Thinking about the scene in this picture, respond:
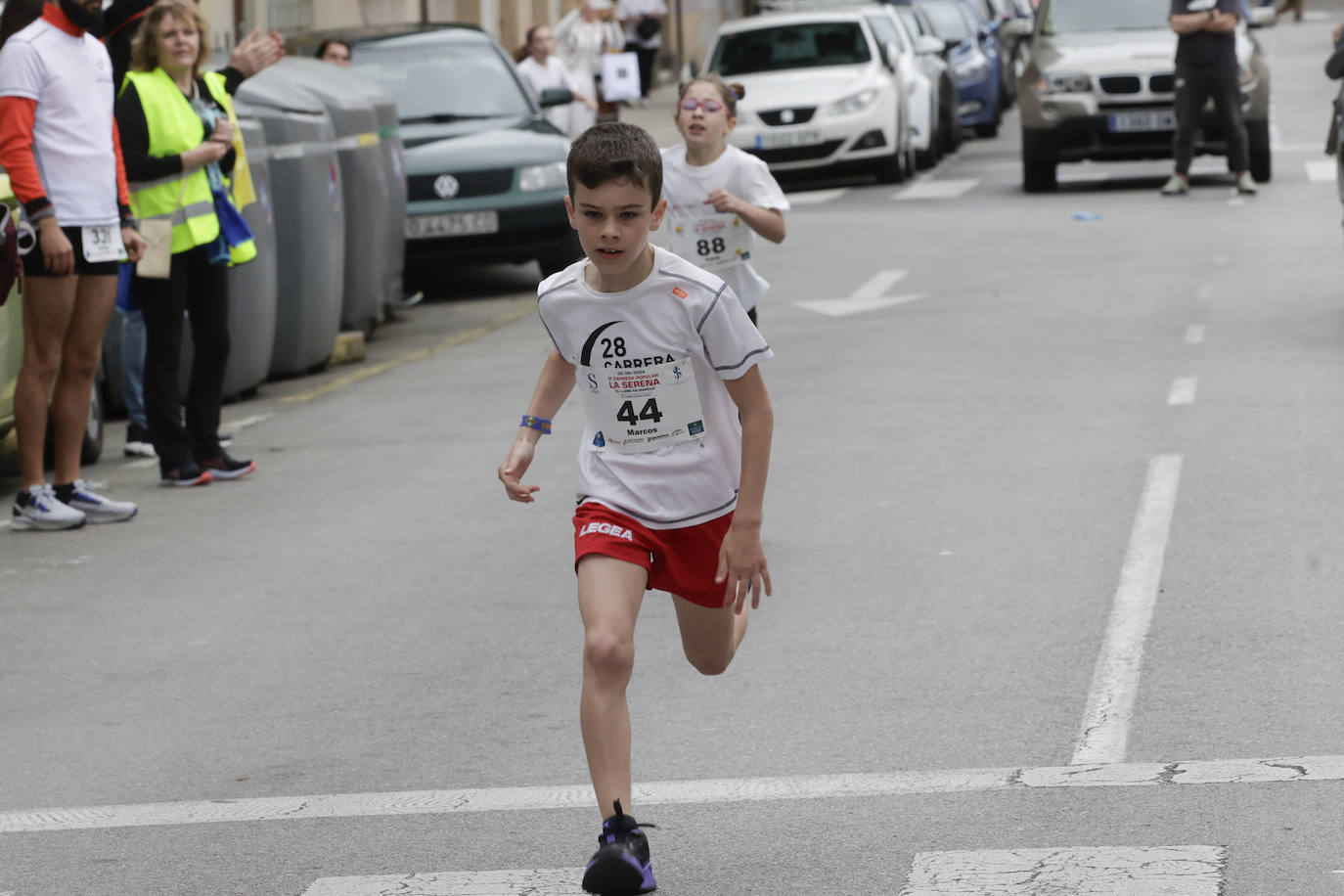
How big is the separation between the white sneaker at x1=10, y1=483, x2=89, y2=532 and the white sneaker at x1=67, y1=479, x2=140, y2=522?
10 centimetres

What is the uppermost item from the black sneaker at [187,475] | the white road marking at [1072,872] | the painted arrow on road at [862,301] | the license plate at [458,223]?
the white road marking at [1072,872]

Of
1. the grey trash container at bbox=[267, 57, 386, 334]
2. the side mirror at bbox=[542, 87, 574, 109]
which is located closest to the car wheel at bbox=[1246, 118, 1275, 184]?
the side mirror at bbox=[542, 87, 574, 109]

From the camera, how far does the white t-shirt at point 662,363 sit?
187 inches

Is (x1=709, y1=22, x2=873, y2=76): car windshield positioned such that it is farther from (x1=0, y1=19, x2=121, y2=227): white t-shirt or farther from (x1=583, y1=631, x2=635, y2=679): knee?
(x1=583, y1=631, x2=635, y2=679): knee

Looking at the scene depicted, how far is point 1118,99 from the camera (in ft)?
69.6

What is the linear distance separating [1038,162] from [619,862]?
1831cm

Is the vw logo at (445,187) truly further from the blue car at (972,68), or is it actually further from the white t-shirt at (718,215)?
the blue car at (972,68)

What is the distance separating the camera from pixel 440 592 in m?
7.61

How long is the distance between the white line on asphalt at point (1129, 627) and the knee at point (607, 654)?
1322mm

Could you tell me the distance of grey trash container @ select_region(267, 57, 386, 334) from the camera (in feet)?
46.1

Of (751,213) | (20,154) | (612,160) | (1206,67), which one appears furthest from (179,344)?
(1206,67)

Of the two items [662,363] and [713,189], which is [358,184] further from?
[662,363]

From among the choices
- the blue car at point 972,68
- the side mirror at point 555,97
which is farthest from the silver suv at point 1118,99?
the blue car at point 972,68

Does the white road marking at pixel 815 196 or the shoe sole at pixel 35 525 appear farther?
the white road marking at pixel 815 196
